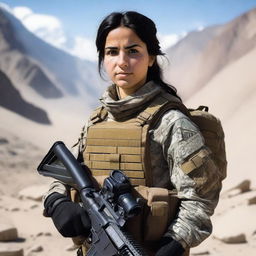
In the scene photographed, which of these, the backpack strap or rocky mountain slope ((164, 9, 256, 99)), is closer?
the backpack strap

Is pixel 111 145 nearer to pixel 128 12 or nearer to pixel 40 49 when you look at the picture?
pixel 128 12

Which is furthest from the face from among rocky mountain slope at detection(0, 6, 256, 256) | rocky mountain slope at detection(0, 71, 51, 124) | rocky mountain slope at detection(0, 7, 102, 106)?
rocky mountain slope at detection(0, 7, 102, 106)

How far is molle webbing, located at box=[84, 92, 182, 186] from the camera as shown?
2.04 m

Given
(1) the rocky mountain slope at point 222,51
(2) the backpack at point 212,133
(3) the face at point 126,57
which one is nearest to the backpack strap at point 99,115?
(3) the face at point 126,57

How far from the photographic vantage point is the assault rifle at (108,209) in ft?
5.90

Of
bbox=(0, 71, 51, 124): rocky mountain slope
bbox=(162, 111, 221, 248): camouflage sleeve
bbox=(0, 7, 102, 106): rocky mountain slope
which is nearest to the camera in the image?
bbox=(162, 111, 221, 248): camouflage sleeve

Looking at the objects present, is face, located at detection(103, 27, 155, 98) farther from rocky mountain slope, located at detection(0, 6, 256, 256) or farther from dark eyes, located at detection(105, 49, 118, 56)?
rocky mountain slope, located at detection(0, 6, 256, 256)

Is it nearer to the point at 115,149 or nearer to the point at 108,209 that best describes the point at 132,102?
the point at 115,149

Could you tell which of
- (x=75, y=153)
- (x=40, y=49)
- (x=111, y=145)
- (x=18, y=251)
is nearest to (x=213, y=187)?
(x=111, y=145)

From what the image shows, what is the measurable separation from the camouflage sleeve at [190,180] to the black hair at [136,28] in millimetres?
360

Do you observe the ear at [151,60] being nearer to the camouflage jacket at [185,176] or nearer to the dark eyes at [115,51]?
the dark eyes at [115,51]

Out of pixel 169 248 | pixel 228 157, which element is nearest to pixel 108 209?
pixel 169 248

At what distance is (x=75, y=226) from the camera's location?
2.00 metres

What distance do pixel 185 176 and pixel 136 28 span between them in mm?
709
